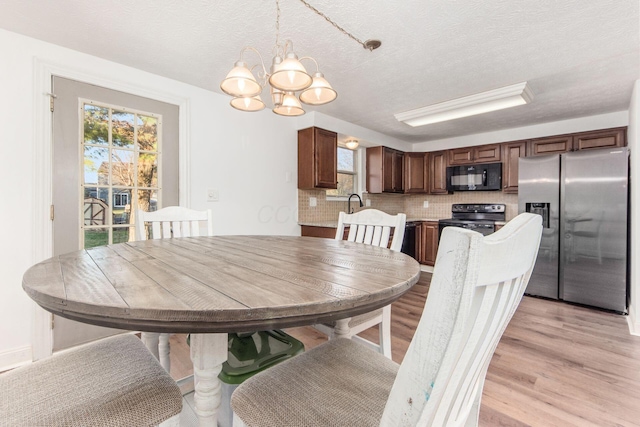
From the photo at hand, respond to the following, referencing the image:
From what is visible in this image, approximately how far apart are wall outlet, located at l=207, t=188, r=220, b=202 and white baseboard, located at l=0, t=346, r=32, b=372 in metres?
1.63

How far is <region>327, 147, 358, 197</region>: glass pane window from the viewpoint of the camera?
14.3 ft

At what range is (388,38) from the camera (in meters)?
1.92

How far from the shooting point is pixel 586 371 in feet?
5.92

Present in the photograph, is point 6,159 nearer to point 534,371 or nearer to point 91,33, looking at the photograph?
point 91,33

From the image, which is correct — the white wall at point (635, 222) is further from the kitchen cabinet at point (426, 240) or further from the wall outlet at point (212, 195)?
the wall outlet at point (212, 195)

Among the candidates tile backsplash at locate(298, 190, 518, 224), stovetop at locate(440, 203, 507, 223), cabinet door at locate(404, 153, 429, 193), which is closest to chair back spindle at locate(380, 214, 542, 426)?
tile backsplash at locate(298, 190, 518, 224)

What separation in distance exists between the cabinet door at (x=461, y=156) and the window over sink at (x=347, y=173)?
4.97ft

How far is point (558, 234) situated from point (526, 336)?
5.15 ft

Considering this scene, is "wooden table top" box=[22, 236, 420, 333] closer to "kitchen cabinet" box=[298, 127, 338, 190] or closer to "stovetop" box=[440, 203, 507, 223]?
"kitchen cabinet" box=[298, 127, 338, 190]

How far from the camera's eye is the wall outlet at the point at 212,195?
2.77m

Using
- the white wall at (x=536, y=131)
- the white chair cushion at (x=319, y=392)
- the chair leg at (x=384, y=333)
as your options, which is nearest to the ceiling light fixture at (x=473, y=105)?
the white wall at (x=536, y=131)

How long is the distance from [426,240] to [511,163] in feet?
5.20

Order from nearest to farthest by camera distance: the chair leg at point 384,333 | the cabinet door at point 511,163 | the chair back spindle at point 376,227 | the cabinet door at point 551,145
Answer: the chair leg at point 384,333 → the chair back spindle at point 376,227 → the cabinet door at point 551,145 → the cabinet door at point 511,163

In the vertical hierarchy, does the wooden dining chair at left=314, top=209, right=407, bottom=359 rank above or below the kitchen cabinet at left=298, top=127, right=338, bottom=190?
below
